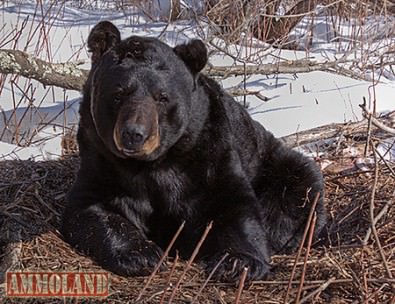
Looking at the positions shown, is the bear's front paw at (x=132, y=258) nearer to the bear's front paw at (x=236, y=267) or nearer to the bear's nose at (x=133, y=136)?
the bear's front paw at (x=236, y=267)

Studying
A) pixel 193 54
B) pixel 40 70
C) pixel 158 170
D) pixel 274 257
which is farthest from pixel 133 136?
pixel 40 70

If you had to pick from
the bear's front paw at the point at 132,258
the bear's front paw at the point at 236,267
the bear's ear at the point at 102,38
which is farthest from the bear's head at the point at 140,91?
the bear's front paw at the point at 236,267

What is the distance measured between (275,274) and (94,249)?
0.87 metres

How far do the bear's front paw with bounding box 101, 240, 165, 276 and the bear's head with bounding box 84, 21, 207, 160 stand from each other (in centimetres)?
42

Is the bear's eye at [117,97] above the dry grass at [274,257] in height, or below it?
above

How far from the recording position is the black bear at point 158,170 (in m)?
3.34

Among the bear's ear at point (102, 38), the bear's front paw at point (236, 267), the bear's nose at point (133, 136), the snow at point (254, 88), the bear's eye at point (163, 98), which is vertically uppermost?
the bear's ear at point (102, 38)

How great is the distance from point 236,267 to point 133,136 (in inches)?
30.0

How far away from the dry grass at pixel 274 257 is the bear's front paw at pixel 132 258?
0.04 m

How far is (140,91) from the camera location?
3.31 metres

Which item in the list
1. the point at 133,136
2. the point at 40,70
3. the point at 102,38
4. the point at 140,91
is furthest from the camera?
the point at 40,70

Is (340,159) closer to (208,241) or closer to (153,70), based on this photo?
(208,241)

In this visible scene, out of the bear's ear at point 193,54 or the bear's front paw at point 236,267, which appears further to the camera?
the bear's ear at point 193,54

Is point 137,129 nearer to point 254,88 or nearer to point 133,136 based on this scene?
point 133,136
